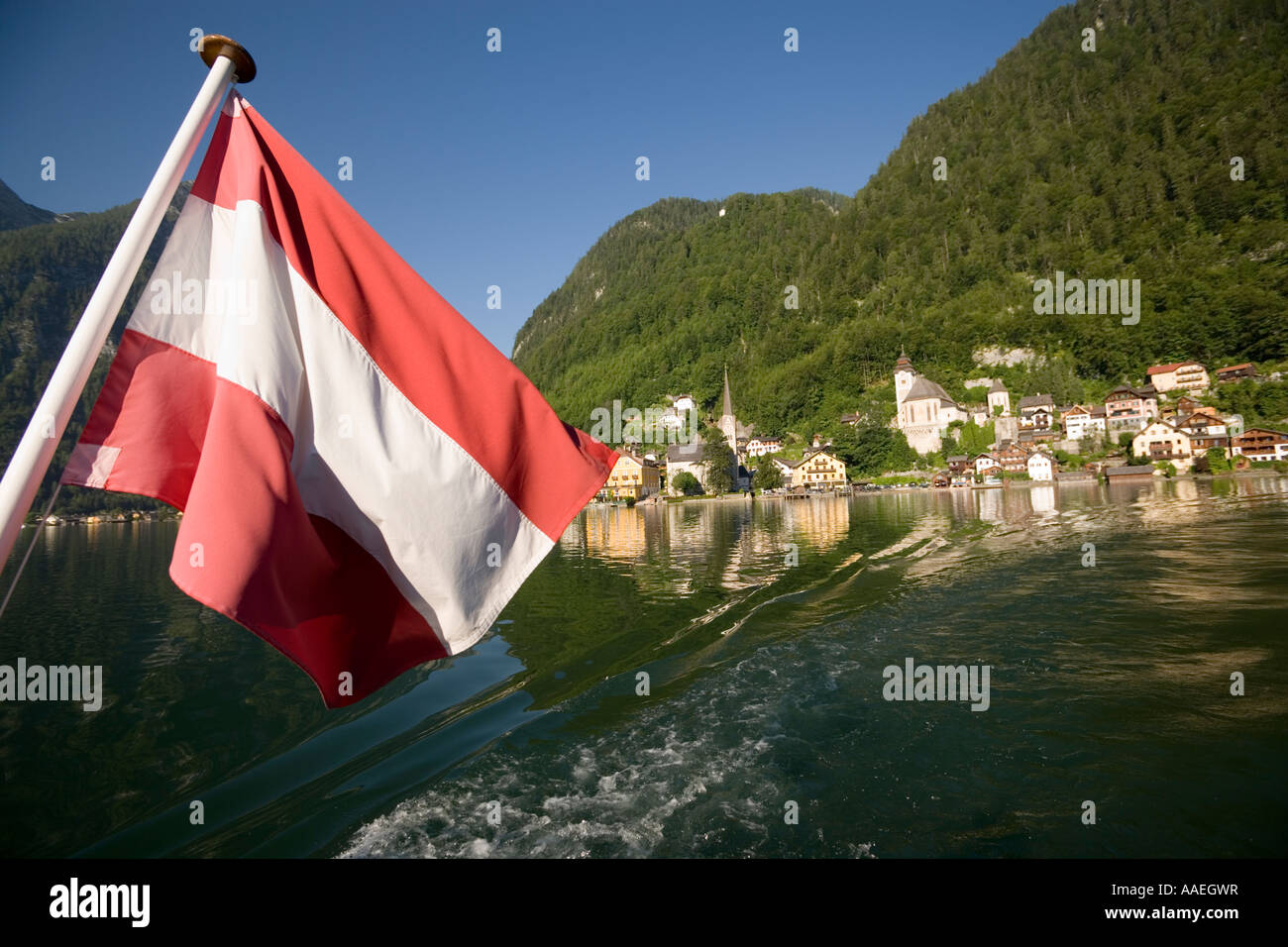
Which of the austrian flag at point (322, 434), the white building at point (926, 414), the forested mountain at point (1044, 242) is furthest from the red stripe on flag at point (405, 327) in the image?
the forested mountain at point (1044, 242)

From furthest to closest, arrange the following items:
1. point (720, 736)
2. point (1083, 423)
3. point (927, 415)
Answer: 1. point (927, 415)
2. point (1083, 423)
3. point (720, 736)

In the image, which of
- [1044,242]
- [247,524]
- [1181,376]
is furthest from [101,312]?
[1044,242]

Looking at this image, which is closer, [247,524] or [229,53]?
[247,524]

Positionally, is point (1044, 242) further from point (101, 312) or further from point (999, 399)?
point (101, 312)

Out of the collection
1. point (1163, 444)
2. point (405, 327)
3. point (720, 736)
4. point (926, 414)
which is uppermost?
point (926, 414)
